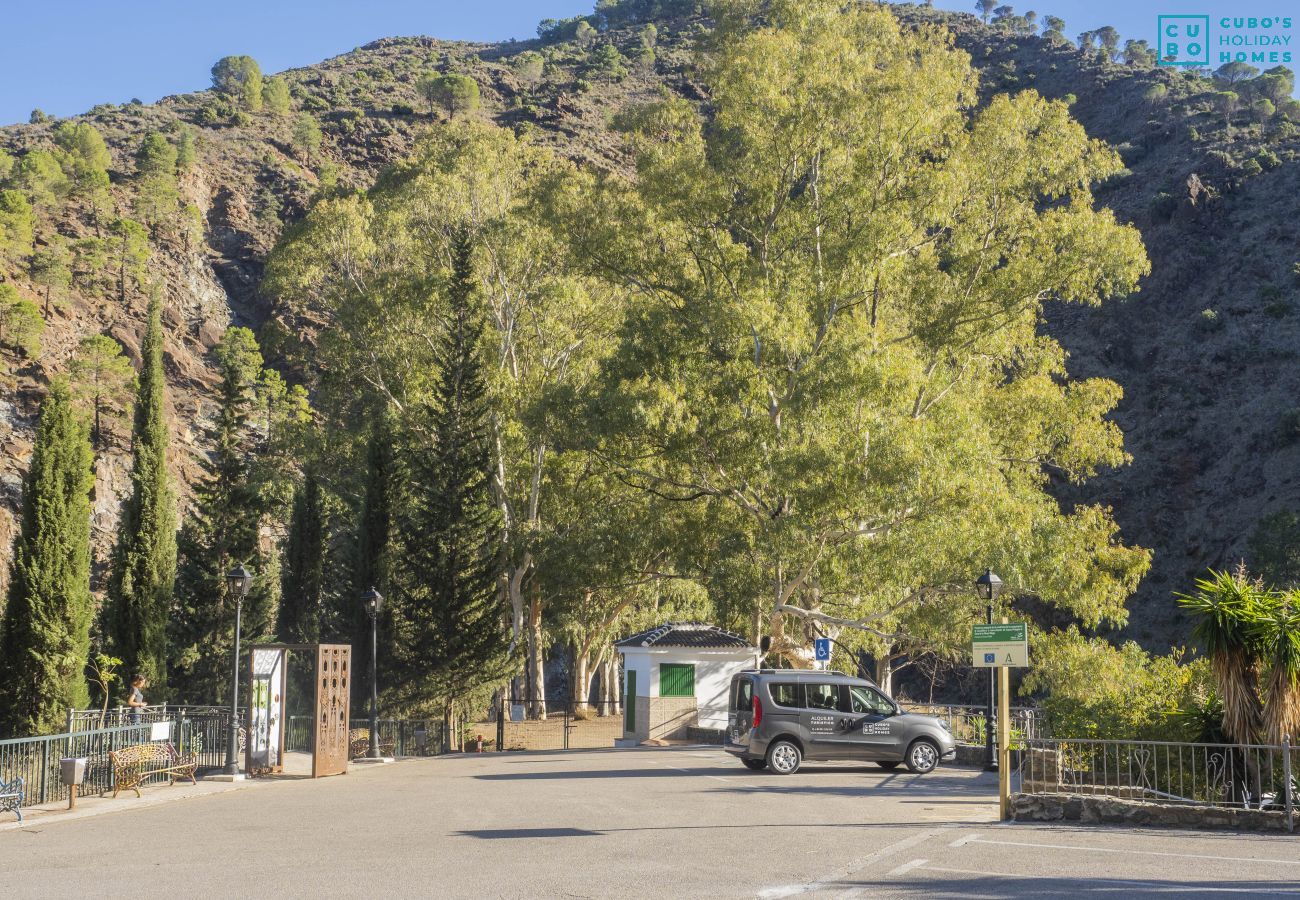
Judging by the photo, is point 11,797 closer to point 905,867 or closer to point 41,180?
point 905,867

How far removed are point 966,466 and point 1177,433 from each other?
59139 mm

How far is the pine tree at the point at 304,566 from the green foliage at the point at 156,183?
6064 centimetres

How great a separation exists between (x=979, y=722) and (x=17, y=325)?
68.1m

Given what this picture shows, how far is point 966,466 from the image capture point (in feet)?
97.5

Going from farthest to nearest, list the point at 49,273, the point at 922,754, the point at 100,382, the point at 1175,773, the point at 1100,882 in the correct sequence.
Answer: the point at 49,273 → the point at 100,382 → the point at 922,754 → the point at 1175,773 → the point at 1100,882

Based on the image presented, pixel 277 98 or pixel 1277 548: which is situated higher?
pixel 277 98

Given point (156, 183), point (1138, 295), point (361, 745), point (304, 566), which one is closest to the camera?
point (361, 745)

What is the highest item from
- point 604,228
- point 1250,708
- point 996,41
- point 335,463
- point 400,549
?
point 996,41

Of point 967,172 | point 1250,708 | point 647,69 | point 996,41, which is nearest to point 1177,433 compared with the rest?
point 967,172

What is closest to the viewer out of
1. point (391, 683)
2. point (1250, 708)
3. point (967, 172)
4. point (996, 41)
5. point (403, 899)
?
point (403, 899)

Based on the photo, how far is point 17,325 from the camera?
75750 millimetres

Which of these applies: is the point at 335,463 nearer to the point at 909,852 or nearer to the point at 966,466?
the point at 966,466

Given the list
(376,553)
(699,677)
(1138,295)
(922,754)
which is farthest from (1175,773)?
(1138,295)

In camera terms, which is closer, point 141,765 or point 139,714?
point 141,765
